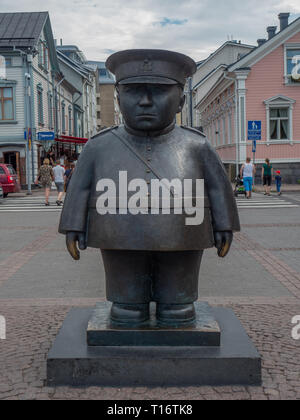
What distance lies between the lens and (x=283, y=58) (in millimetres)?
24406

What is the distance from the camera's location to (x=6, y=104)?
26.5 m

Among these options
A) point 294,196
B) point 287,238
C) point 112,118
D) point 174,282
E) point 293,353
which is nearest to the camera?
point 174,282

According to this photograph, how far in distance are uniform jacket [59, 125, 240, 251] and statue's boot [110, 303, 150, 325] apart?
0.48 meters

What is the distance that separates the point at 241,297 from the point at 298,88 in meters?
20.9

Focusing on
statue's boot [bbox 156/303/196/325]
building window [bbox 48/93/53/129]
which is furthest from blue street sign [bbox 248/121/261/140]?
statue's boot [bbox 156/303/196/325]

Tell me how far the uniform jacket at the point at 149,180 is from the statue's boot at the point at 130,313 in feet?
1.59

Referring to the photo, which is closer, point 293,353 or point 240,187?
point 293,353

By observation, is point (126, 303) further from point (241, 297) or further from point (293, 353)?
point (241, 297)

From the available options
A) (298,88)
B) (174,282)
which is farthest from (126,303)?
(298,88)

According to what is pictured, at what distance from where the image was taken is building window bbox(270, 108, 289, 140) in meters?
24.5

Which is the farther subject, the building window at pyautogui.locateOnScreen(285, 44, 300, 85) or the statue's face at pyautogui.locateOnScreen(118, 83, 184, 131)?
the building window at pyautogui.locateOnScreen(285, 44, 300, 85)

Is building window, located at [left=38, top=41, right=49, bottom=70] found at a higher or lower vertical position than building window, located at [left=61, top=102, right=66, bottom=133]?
higher

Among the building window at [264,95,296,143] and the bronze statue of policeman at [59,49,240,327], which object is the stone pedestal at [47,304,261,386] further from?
the building window at [264,95,296,143]

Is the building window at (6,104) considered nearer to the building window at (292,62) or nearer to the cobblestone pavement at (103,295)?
the building window at (292,62)
